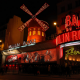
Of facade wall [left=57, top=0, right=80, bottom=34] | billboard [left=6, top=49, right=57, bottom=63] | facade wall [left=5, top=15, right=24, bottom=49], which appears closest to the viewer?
facade wall [left=57, top=0, right=80, bottom=34]

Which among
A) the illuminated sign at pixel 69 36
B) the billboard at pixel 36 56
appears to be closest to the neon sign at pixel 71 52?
the billboard at pixel 36 56

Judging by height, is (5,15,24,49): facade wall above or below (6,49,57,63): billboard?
above

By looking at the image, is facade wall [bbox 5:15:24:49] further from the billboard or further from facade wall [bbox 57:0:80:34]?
facade wall [bbox 57:0:80:34]

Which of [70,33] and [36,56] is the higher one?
[70,33]

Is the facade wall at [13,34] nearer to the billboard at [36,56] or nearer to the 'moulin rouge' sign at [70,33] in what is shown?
the billboard at [36,56]

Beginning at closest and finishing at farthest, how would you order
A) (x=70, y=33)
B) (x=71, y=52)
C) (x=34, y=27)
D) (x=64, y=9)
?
(x=70, y=33)
(x=71, y=52)
(x=64, y=9)
(x=34, y=27)

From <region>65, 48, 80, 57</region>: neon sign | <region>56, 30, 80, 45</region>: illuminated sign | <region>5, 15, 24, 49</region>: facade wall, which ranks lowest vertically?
<region>65, 48, 80, 57</region>: neon sign

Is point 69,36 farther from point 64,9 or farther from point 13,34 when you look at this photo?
point 13,34

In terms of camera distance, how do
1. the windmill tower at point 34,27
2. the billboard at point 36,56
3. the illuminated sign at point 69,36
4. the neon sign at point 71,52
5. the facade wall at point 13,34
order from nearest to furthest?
the illuminated sign at point 69,36
the neon sign at point 71,52
the billboard at point 36,56
the windmill tower at point 34,27
the facade wall at point 13,34

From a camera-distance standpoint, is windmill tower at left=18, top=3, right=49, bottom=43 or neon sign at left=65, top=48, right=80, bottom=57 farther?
windmill tower at left=18, top=3, right=49, bottom=43


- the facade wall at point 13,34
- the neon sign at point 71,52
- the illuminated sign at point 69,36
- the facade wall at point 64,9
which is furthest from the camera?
the facade wall at point 13,34

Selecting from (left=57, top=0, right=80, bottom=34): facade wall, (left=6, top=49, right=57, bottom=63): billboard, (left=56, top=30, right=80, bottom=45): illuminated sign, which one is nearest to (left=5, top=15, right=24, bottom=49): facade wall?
(left=6, top=49, right=57, bottom=63): billboard

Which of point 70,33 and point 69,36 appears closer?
point 70,33

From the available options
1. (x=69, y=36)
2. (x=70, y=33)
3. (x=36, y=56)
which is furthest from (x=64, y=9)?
(x=36, y=56)
